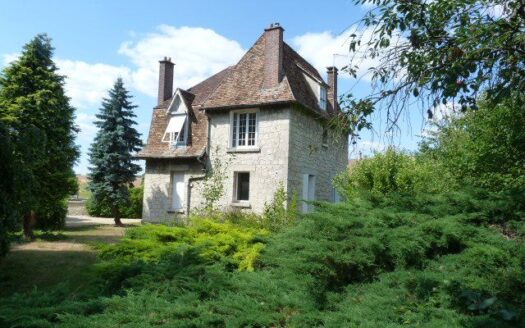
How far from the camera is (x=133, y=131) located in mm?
21750

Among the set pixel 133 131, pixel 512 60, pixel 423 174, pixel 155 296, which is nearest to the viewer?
pixel 512 60

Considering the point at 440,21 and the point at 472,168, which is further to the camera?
the point at 472,168

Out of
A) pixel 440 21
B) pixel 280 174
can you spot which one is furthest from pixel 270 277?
pixel 280 174

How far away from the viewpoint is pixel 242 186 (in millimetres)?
17984

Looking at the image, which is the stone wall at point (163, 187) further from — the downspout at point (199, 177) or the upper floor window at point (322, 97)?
the upper floor window at point (322, 97)

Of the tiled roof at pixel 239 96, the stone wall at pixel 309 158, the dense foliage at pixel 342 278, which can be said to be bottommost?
the dense foliage at pixel 342 278

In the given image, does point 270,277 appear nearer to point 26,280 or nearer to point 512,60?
point 512,60

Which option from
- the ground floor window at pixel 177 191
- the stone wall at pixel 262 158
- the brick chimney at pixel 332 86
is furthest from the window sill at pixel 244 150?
the brick chimney at pixel 332 86

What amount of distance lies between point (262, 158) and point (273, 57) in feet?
13.6

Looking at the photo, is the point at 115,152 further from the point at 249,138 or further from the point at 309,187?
the point at 309,187

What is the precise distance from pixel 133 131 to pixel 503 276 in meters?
19.5

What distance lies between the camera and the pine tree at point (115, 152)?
20.6 metres

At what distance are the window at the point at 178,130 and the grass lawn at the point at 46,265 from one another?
6.42 meters

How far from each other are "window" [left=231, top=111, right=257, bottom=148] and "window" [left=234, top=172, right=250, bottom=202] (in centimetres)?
127
